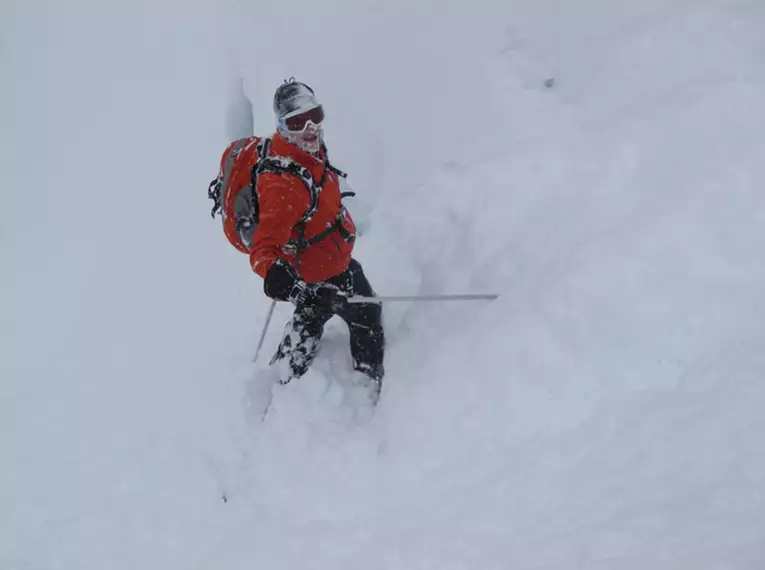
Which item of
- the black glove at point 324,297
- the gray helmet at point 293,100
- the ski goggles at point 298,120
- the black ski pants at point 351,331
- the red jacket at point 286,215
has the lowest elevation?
the black ski pants at point 351,331

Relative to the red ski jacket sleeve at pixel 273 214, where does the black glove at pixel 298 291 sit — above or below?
below

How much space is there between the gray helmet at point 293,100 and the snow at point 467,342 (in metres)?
1.56

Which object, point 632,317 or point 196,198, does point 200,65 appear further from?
point 632,317

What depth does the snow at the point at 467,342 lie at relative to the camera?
8.96 ft

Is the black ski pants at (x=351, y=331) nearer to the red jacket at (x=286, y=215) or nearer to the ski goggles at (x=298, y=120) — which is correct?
the red jacket at (x=286, y=215)

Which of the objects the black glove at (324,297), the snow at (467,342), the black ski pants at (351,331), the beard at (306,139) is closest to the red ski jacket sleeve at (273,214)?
the beard at (306,139)

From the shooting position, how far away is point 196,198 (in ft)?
24.7

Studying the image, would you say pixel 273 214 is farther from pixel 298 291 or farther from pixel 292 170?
pixel 298 291

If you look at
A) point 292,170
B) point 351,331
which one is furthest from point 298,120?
point 351,331

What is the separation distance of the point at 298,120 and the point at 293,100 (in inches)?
4.6

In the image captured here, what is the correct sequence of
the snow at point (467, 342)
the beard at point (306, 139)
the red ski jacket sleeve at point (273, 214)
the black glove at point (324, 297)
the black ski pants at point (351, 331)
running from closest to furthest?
the snow at point (467, 342) → the red ski jacket sleeve at point (273, 214) → the beard at point (306, 139) → the black glove at point (324, 297) → the black ski pants at point (351, 331)

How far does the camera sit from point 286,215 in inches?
123

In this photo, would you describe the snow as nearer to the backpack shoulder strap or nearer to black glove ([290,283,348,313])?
black glove ([290,283,348,313])

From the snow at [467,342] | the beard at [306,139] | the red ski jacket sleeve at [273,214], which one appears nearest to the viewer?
the snow at [467,342]
